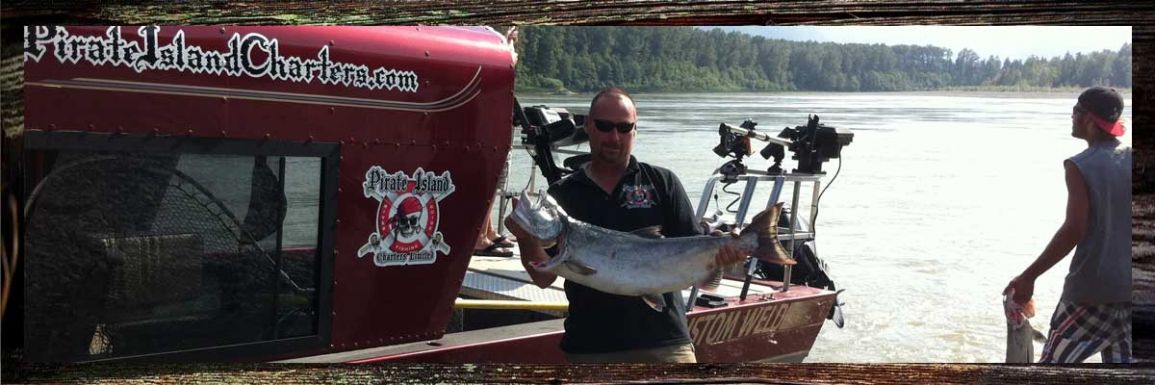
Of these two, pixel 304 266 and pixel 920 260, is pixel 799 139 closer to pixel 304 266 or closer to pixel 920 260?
pixel 920 260

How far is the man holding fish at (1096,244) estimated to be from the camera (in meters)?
2.27

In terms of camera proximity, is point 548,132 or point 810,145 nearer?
point 810,145

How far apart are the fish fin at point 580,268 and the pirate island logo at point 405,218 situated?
2.66ft

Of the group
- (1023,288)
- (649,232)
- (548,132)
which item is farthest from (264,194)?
(1023,288)

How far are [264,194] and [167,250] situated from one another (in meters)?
0.30

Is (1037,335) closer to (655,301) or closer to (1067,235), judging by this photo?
(1067,235)

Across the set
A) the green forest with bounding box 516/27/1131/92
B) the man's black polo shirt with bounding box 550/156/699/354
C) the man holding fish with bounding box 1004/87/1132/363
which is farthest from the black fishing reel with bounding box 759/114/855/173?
the man holding fish with bounding box 1004/87/1132/363

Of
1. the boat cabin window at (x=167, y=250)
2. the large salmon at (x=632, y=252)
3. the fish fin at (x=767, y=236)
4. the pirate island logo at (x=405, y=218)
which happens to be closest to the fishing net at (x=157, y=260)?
the boat cabin window at (x=167, y=250)

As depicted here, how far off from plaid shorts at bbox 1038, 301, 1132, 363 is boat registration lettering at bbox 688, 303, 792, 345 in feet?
2.53

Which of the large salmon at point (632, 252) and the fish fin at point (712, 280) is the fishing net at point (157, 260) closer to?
the large salmon at point (632, 252)

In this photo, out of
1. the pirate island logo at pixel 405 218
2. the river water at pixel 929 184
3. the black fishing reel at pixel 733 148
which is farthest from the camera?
the pirate island logo at pixel 405 218

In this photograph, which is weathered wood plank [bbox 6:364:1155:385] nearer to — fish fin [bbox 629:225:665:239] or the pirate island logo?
fish fin [bbox 629:225:665:239]

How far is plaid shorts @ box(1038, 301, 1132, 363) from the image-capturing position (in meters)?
2.29

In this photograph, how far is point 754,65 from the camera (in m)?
2.79
